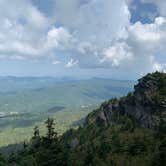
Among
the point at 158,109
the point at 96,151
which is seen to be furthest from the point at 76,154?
the point at 158,109

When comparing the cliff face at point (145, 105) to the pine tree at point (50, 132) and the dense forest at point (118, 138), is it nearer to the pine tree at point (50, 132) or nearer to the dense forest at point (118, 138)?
the dense forest at point (118, 138)

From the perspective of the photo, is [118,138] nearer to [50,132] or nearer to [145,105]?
[145,105]

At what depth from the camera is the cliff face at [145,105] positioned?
149188 mm

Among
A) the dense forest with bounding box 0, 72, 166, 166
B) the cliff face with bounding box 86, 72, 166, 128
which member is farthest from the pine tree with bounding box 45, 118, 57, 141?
the cliff face with bounding box 86, 72, 166, 128

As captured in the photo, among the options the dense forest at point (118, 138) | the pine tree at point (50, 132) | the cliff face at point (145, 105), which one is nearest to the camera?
the dense forest at point (118, 138)

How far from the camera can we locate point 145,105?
16100 cm

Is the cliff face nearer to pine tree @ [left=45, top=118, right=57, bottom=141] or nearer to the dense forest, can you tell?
the dense forest

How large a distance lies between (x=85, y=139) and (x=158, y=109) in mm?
46366

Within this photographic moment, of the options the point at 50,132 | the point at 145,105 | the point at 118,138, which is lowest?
the point at 118,138

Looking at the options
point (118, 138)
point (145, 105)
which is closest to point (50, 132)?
point (118, 138)

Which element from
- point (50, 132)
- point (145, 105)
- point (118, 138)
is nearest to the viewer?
point (50, 132)

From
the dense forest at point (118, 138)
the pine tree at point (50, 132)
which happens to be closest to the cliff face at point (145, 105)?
the dense forest at point (118, 138)

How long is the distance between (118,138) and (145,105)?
26.1 m

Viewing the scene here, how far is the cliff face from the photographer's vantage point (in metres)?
149
